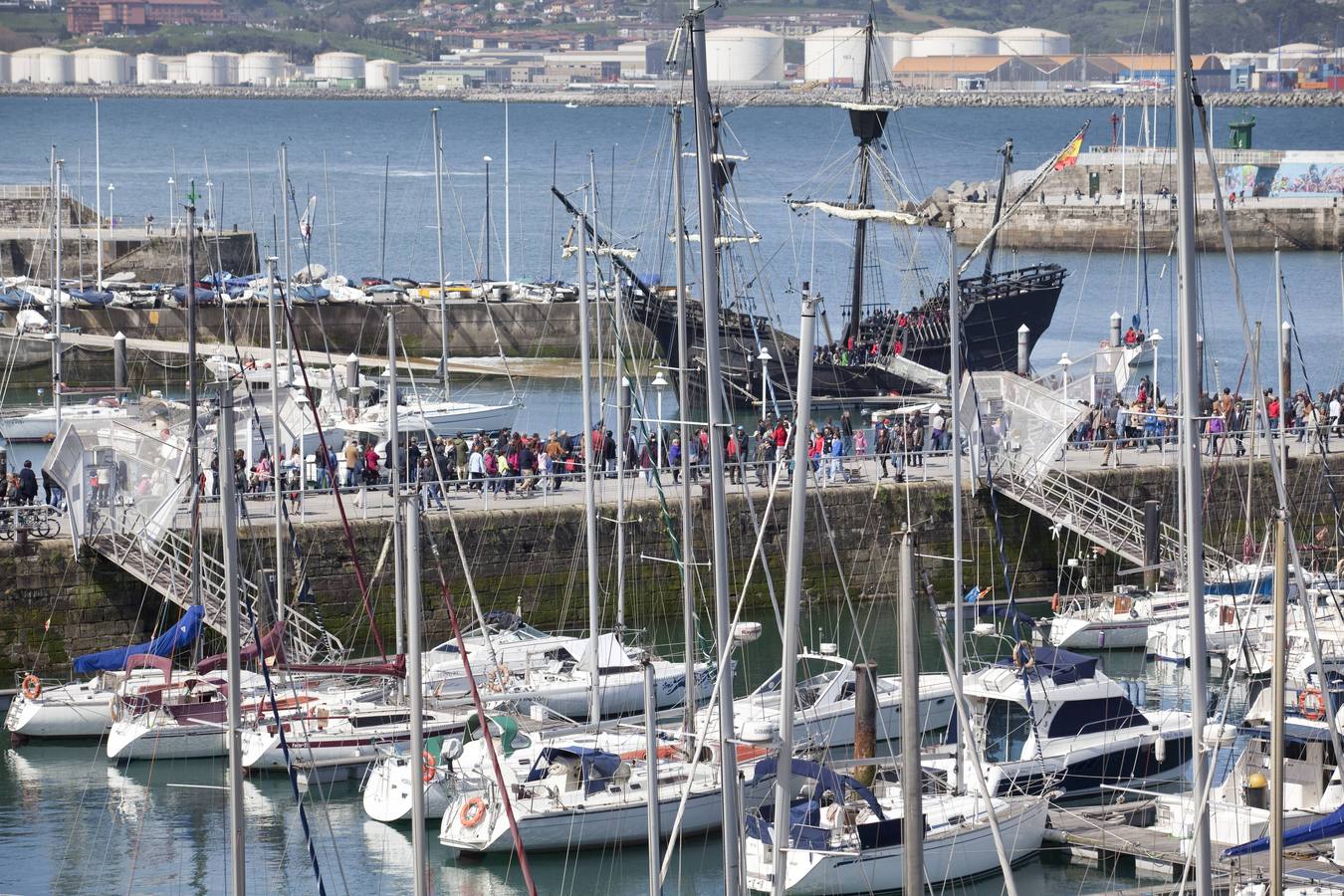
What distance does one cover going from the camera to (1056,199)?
94188 mm

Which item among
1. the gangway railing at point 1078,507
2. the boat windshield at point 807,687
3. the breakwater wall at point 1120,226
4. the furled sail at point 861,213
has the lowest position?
the boat windshield at point 807,687

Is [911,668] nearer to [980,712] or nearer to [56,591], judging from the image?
[980,712]

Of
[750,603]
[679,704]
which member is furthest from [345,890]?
[750,603]

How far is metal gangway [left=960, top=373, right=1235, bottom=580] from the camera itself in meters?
33.9

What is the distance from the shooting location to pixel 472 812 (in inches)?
922

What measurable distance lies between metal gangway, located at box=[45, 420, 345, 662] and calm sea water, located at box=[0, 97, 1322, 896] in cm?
290

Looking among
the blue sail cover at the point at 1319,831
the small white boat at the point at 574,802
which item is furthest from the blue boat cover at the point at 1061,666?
the blue sail cover at the point at 1319,831

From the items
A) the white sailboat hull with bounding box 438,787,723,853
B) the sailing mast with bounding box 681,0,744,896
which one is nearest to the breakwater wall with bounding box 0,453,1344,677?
the white sailboat hull with bounding box 438,787,723,853

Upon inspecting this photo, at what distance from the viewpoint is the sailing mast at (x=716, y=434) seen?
16.1 meters

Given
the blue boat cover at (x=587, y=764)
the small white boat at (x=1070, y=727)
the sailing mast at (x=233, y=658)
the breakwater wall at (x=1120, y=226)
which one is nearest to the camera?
the sailing mast at (x=233, y=658)

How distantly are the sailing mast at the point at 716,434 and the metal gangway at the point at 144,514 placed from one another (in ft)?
43.5

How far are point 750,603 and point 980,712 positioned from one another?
800cm

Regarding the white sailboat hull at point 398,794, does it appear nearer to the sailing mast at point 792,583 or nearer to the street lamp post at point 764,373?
the sailing mast at point 792,583

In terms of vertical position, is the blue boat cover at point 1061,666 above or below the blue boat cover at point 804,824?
above
